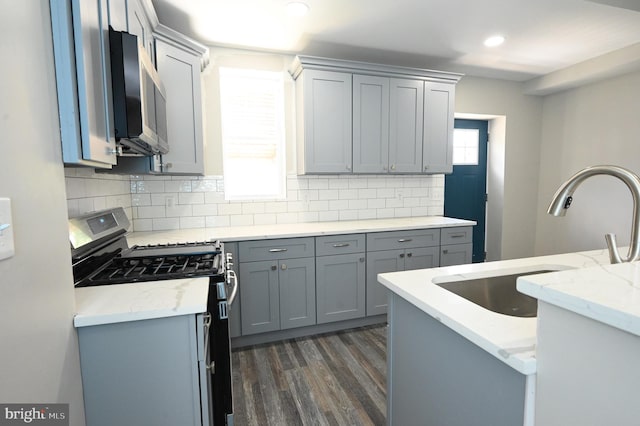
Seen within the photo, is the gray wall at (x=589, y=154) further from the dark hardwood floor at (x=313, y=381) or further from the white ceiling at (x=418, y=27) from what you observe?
the dark hardwood floor at (x=313, y=381)

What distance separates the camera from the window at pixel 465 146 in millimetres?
4160

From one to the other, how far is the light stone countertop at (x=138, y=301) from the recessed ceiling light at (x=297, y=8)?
6.35 feet

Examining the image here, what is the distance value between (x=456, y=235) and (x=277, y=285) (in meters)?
1.83

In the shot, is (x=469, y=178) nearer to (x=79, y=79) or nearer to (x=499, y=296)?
(x=499, y=296)

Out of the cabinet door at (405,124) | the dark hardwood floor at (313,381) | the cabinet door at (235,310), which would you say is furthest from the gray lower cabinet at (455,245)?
the cabinet door at (235,310)

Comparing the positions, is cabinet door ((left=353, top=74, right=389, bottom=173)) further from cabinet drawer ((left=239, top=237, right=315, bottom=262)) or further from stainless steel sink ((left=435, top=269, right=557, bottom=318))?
stainless steel sink ((left=435, top=269, right=557, bottom=318))

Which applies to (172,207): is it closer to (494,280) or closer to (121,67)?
(121,67)

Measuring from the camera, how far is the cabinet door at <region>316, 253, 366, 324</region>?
277 centimetres

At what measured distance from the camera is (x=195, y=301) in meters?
1.14

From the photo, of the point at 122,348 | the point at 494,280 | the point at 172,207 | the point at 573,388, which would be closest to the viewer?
the point at 573,388

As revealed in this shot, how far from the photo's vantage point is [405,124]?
10.6 ft

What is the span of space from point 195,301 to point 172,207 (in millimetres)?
1954

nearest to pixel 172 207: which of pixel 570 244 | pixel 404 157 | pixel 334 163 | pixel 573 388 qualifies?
pixel 334 163

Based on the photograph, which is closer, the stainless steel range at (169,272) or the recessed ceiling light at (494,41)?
the stainless steel range at (169,272)
